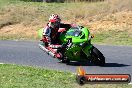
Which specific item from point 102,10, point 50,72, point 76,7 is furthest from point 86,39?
point 76,7

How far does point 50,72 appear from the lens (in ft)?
36.0

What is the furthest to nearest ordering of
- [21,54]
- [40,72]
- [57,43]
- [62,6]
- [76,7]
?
[62,6] → [76,7] → [21,54] → [57,43] → [40,72]

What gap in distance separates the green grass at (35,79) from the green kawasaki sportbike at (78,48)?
190cm

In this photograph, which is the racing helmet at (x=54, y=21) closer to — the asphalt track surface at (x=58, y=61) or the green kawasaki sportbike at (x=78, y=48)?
the green kawasaki sportbike at (x=78, y=48)

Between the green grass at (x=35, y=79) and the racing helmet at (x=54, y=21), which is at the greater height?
the racing helmet at (x=54, y=21)

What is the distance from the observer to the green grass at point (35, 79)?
8.96 m

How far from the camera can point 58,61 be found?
1379 centimetres

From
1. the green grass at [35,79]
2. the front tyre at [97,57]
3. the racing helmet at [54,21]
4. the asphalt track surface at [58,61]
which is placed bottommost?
the asphalt track surface at [58,61]

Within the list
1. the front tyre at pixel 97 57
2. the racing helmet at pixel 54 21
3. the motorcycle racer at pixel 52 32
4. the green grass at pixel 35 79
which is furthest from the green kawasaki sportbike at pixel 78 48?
the green grass at pixel 35 79

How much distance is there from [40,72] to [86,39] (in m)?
2.25

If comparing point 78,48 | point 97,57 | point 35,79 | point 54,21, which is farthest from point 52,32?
point 35,79

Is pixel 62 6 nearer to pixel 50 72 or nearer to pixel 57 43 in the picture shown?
pixel 57 43

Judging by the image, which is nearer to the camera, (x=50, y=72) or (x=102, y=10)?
(x=50, y=72)

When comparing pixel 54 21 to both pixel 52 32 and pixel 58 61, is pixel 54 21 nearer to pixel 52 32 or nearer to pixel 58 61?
pixel 52 32
